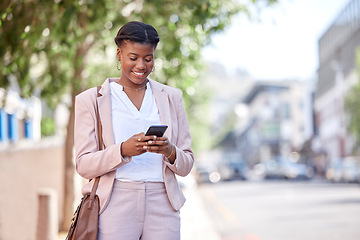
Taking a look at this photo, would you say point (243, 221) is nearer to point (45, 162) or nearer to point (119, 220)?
point (45, 162)

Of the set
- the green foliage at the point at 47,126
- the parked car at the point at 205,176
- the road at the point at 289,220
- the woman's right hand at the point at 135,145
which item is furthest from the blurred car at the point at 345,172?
the woman's right hand at the point at 135,145

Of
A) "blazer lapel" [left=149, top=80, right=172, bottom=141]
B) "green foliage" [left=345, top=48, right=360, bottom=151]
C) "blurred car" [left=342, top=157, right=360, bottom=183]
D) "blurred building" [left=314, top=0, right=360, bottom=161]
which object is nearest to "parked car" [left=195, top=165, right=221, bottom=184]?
"blurred car" [left=342, top=157, right=360, bottom=183]

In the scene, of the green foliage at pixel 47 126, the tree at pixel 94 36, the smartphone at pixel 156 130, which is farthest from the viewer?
the green foliage at pixel 47 126

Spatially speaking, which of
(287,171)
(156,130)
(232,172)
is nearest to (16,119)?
(156,130)

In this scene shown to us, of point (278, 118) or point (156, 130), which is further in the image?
point (278, 118)

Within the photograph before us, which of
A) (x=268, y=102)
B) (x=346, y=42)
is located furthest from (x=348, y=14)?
(x=268, y=102)

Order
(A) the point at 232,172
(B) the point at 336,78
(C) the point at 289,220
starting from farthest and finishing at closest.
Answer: (B) the point at 336,78 < (A) the point at 232,172 < (C) the point at 289,220

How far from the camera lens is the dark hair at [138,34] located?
3.07 m

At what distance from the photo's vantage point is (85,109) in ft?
10.3

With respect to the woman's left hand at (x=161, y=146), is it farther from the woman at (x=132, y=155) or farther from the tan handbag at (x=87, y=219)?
the tan handbag at (x=87, y=219)

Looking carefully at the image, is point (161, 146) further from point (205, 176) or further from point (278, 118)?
point (278, 118)

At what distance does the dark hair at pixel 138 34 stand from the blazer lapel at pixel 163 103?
24cm

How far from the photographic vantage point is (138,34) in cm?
306

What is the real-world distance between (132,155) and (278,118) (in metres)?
97.0
